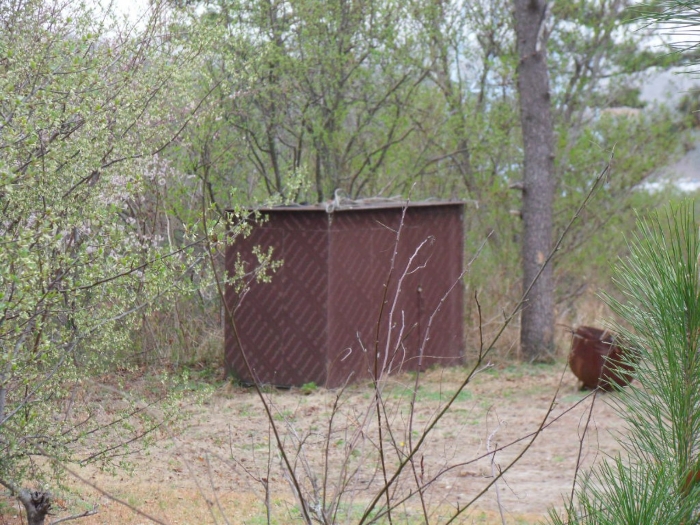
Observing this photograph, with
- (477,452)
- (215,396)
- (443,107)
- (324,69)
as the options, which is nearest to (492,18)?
(443,107)

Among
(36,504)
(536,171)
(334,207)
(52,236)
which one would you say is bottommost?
(36,504)

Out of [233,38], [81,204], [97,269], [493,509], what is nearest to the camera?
[97,269]

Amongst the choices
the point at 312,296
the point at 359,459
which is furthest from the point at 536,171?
the point at 359,459

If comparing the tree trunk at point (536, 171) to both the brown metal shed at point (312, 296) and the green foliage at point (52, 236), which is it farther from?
the green foliage at point (52, 236)

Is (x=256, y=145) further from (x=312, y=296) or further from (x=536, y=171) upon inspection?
(x=536, y=171)

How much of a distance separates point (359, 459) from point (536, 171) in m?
6.99

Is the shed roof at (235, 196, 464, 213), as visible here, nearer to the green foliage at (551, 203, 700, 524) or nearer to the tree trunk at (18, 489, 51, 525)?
the tree trunk at (18, 489, 51, 525)

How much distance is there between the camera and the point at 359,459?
5.08 meters

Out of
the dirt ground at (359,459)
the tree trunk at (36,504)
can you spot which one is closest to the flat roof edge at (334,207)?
the dirt ground at (359,459)

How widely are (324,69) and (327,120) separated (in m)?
0.64

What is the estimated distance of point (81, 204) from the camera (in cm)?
419

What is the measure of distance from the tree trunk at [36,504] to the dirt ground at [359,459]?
32 cm

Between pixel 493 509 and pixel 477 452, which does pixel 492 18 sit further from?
pixel 493 509

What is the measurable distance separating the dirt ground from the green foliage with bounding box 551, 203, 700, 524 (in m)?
0.73
